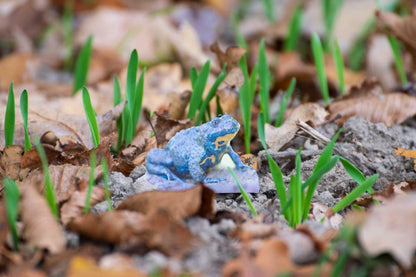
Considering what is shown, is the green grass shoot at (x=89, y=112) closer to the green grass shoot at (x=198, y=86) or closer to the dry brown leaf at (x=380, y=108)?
the green grass shoot at (x=198, y=86)

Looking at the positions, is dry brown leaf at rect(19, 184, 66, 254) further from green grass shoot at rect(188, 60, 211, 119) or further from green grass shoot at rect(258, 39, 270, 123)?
green grass shoot at rect(258, 39, 270, 123)

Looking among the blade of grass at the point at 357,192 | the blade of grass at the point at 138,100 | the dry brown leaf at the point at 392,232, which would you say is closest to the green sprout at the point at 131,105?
the blade of grass at the point at 138,100

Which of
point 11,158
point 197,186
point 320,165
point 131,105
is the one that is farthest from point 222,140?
point 11,158

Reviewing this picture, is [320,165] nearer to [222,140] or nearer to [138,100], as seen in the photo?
[222,140]

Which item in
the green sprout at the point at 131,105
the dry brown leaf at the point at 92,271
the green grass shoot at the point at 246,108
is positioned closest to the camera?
the dry brown leaf at the point at 92,271

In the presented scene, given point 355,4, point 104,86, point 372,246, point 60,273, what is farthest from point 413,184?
point 355,4

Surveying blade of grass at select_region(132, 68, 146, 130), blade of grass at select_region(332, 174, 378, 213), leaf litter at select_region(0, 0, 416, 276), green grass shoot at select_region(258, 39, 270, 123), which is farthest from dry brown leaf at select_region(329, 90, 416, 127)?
blade of grass at select_region(132, 68, 146, 130)

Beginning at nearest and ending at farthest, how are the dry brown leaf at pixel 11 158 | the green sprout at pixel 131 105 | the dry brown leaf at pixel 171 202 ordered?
1. the dry brown leaf at pixel 171 202
2. the dry brown leaf at pixel 11 158
3. the green sprout at pixel 131 105
